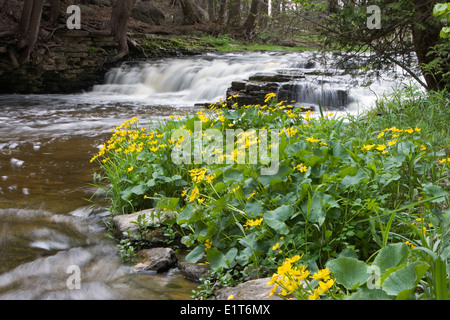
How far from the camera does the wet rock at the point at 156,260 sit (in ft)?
9.23

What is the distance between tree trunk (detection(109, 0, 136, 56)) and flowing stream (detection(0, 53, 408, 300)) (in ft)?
9.89

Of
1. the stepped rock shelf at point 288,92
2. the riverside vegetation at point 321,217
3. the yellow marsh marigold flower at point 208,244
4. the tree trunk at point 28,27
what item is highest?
the tree trunk at point 28,27

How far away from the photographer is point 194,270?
2.73 meters

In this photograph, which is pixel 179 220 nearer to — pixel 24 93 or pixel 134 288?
pixel 134 288

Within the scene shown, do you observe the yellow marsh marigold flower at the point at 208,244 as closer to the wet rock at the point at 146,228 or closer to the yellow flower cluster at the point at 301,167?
the wet rock at the point at 146,228

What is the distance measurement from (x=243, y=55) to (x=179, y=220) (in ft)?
45.4

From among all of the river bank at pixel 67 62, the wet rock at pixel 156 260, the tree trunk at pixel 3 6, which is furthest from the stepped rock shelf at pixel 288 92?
the tree trunk at pixel 3 6

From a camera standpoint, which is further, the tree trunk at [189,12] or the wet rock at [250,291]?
the tree trunk at [189,12]

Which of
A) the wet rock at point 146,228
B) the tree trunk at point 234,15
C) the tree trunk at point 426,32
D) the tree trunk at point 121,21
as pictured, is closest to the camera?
the wet rock at point 146,228

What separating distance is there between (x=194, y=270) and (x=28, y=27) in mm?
11953

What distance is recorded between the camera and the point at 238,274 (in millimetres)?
2523

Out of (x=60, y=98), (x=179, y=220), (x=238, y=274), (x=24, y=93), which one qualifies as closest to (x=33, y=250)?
(x=179, y=220)

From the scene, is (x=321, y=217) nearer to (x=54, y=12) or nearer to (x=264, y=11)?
(x=54, y=12)

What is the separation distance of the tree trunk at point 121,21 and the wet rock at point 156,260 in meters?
12.8
